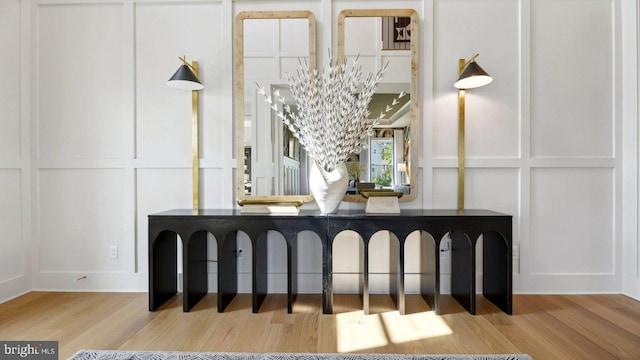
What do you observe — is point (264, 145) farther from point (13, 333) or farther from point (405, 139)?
point (13, 333)

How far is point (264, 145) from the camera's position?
2621mm

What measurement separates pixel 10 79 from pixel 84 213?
1145mm

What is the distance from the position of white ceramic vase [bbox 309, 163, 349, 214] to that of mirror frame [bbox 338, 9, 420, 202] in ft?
1.05

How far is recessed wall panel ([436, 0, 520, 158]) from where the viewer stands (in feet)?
8.65

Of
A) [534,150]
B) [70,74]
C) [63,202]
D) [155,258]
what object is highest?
[70,74]

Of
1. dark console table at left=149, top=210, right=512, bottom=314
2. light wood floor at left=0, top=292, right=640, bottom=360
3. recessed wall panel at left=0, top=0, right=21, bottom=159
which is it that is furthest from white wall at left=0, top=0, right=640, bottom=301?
dark console table at left=149, top=210, right=512, bottom=314

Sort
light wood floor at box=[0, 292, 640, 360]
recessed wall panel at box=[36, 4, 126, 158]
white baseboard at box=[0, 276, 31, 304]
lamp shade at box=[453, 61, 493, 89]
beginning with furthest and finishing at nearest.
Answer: recessed wall panel at box=[36, 4, 126, 158], white baseboard at box=[0, 276, 31, 304], lamp shade at box=[453, 61, 493, 89], light wood floor at box=[0, 292, 640, 360]

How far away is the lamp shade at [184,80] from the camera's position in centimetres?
241

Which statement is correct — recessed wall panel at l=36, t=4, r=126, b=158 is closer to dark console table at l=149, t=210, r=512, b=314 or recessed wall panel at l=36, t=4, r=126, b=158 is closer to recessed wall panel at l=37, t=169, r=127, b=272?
recessed wall panel at l=37, t=169, r=127, b=272

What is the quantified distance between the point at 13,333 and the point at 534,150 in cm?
371

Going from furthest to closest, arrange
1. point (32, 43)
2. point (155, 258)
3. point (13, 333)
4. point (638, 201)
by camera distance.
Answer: point (32, 43) < point (638, 201) < point (155, 258) < point (13, 333)

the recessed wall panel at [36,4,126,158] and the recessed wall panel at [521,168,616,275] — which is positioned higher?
the recessed wall panel at [36,4,126,158]

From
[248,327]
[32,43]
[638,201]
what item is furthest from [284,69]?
[638,201]

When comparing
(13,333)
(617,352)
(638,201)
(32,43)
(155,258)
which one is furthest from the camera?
(32,43)
